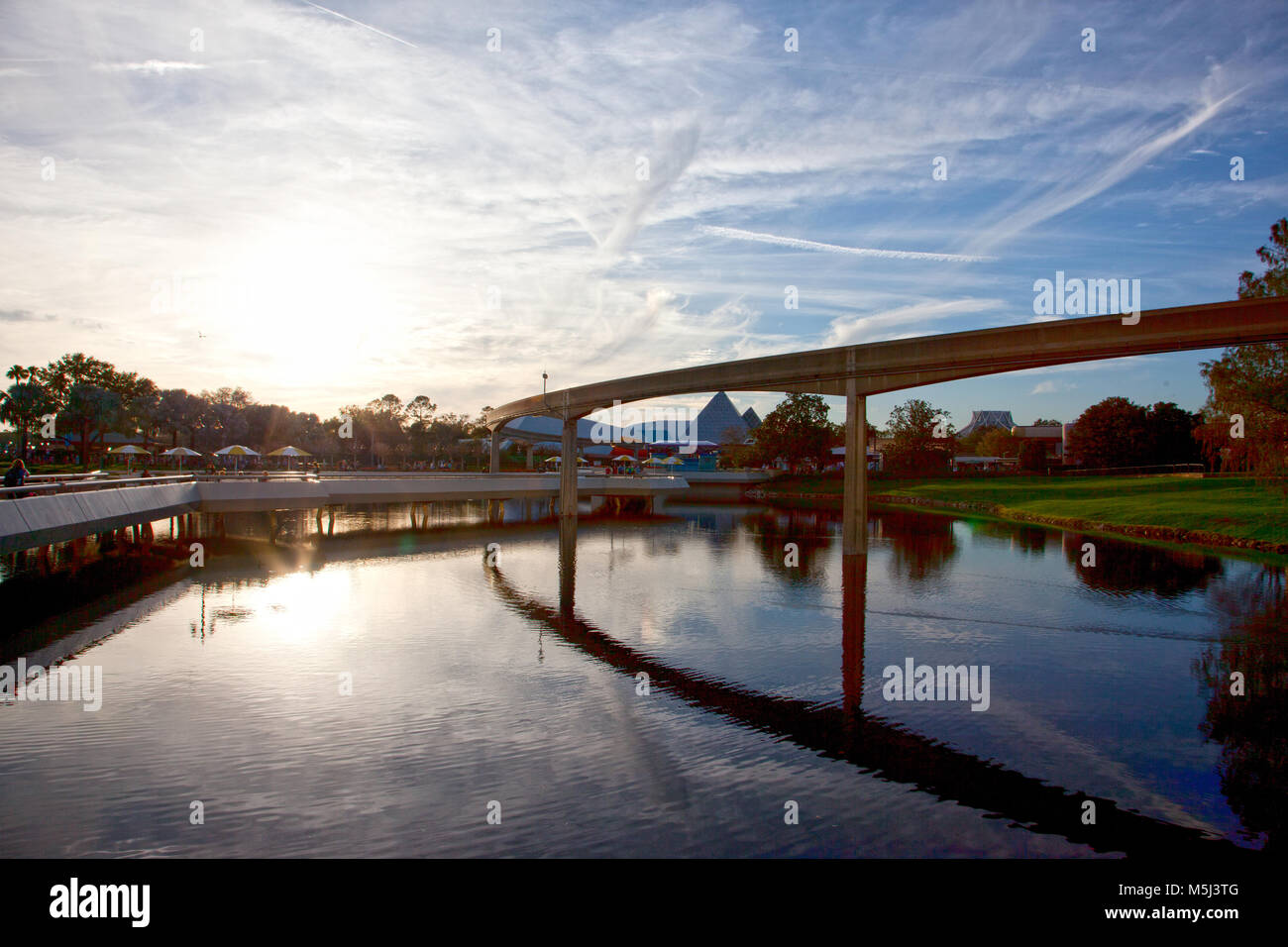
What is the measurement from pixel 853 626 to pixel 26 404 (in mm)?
100935

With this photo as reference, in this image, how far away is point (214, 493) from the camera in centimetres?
4341

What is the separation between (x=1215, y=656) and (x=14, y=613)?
3102 cm

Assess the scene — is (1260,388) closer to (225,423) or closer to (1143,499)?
(1143,499)

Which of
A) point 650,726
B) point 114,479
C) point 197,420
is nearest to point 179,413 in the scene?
point 197,420

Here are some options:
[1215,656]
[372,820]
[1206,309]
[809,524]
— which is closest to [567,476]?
[809,524]

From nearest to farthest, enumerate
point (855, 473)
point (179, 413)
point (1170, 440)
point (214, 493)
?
point (855, 473)
point (214, 493)
point (1170, 440)
point (179, 413)

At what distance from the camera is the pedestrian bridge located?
881 inches

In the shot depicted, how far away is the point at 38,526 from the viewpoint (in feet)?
72.8

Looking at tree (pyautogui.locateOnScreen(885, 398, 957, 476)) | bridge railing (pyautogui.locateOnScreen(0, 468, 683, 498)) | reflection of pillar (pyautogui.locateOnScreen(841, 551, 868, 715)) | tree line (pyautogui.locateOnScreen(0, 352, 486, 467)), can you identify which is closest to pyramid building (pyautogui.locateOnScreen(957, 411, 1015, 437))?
tree (pyautogui.locateOnScreen(885, 398, 957, 476))

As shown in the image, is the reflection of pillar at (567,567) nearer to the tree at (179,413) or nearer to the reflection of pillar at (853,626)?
the reflection of pillar at (853,626)

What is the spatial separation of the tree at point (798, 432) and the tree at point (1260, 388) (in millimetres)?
64880

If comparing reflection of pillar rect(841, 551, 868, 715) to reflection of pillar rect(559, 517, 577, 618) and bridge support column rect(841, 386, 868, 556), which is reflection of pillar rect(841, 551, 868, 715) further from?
reflection of pillar rect(559, 517, 577, 618)

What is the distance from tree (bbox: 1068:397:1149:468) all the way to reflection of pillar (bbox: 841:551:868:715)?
7321 cm

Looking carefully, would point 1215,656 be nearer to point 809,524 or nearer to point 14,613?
point 14,613
